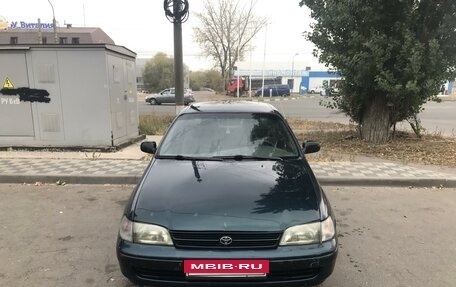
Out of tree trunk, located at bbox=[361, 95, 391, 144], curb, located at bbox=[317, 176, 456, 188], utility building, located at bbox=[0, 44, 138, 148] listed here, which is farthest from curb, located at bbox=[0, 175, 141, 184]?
tree trunk, located at bbox=[361, 95, 391, 144]

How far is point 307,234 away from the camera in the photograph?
293cm

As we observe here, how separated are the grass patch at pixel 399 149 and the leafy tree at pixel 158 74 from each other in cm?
5661

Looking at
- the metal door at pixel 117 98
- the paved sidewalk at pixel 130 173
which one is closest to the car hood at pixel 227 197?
the paved sidewalk at pixel 130 173

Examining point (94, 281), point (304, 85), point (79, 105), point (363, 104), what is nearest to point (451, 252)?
point (94, 281)

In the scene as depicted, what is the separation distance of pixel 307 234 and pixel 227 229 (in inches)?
22.6

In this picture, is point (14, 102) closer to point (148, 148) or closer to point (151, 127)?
point (151, 127)

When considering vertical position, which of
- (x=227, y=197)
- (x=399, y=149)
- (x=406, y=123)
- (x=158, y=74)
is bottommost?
(x=406, y=123)

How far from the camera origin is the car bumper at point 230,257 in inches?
110

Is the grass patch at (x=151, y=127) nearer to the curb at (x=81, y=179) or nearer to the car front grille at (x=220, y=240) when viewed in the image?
the curb at (x=81, y=179)

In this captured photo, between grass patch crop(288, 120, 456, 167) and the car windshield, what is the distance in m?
4.37

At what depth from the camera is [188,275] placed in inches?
110

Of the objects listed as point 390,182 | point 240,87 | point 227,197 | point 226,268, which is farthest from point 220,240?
point 240,87

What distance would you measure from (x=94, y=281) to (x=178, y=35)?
259 inches

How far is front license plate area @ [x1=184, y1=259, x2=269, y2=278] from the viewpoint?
2.76 meters
